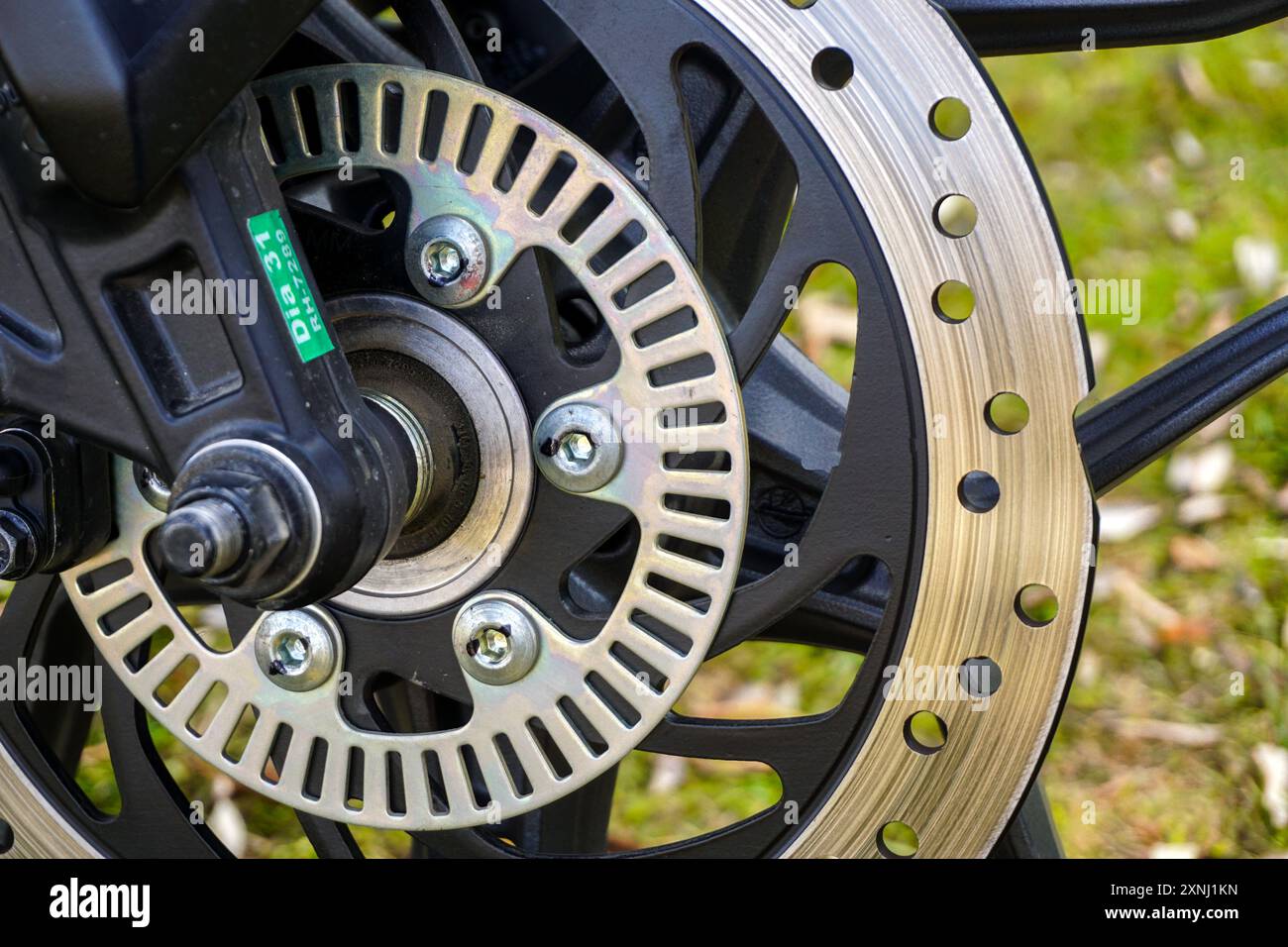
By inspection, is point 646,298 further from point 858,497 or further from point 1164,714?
point 1164,714

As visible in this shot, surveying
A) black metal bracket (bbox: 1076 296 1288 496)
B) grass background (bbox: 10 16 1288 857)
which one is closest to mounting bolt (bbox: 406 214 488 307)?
black metal bracket (bbox: 1076 296 1288 496)

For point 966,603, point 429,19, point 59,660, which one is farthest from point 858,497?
point 59,660

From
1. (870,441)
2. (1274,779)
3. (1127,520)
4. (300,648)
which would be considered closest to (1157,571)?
(1127,520)

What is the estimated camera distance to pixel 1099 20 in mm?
857

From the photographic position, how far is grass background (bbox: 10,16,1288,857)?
59.2 inches

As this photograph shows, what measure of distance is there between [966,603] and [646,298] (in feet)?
0.76

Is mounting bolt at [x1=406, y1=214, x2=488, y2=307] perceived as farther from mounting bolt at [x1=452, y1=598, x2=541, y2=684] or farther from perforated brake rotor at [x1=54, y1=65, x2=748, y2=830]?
mounting bolt at [x1=452, y1=598, x2=541, y2=684]

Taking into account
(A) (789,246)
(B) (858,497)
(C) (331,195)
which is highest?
(C) (331,195)

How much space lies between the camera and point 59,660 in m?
1.07

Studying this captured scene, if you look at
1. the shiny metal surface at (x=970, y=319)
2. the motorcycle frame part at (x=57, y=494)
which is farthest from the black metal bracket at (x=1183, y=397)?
the motorcycle frame part at (x=57, y=494)

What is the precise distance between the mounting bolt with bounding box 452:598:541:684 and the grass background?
2.40 feet

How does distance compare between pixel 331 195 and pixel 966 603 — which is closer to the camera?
pixel 966 603

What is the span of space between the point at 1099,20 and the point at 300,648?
22.9 inches

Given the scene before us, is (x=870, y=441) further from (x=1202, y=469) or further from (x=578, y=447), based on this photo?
(x=1202, y=469)
